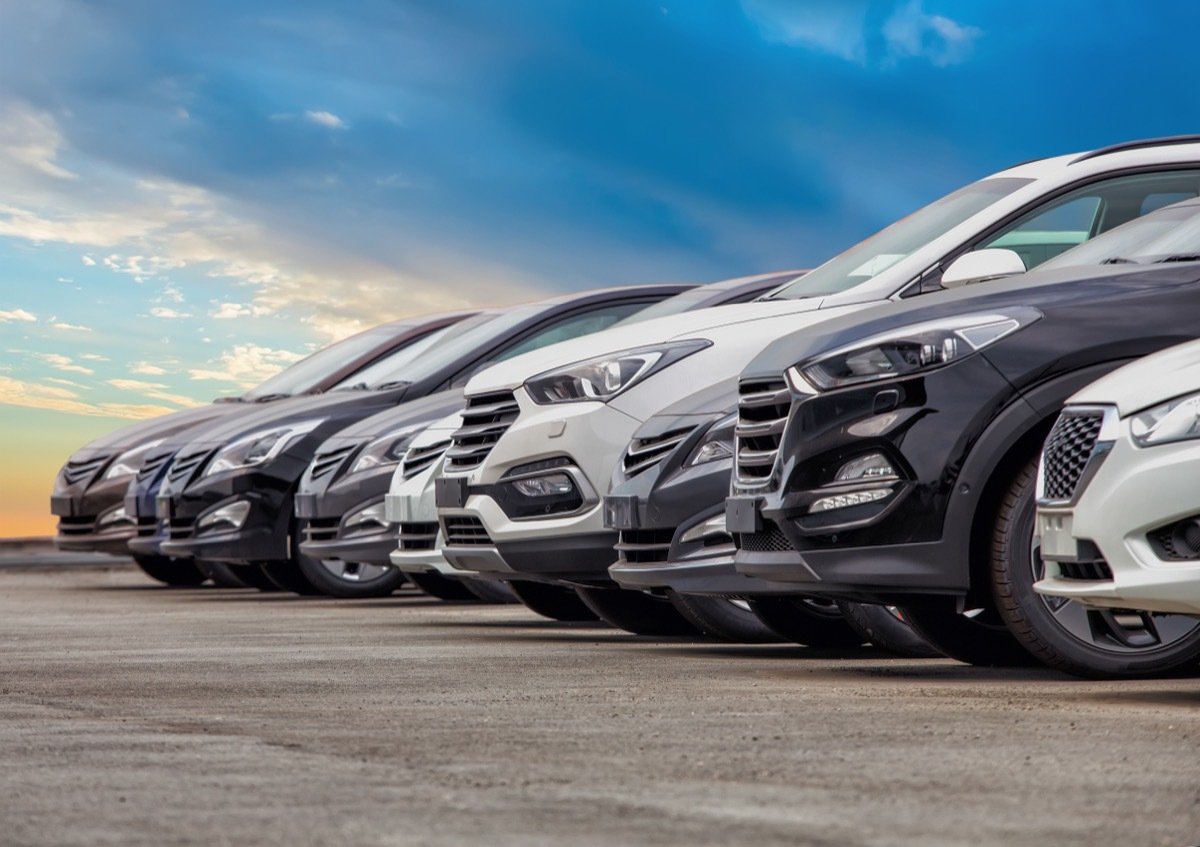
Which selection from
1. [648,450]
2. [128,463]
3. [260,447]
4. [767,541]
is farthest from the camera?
[128,463]

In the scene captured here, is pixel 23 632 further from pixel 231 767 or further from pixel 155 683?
pixel 231 767

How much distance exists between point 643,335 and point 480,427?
111cm

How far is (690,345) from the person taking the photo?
32.0 ft

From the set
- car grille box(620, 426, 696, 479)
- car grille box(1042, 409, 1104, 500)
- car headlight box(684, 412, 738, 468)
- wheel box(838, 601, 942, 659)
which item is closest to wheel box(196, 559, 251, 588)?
car grille box(620, 426, 696, 479)

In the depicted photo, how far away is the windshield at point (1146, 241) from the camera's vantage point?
7.98 m

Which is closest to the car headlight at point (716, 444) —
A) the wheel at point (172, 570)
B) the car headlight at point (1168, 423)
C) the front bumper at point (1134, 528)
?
the front bumper at point (1134, 528)

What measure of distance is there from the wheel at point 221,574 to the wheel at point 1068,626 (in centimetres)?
1106

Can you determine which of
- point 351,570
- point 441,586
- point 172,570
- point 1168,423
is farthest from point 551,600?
point 172,570

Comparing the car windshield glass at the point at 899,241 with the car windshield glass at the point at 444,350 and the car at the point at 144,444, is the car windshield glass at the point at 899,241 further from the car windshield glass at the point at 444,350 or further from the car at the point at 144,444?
the car at the point at 144,444

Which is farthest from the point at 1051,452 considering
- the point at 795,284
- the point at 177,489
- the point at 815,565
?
the point at 177,489

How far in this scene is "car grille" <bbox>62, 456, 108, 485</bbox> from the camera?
18.2m

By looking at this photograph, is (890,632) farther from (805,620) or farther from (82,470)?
(82,470)

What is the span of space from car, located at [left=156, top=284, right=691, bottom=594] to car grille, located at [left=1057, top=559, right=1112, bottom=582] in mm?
7799

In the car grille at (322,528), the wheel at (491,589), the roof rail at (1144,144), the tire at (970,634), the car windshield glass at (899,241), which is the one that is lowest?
the tire at (970,634)
